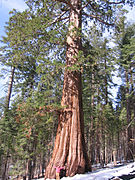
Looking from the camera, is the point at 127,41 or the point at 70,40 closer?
the point at 70,40

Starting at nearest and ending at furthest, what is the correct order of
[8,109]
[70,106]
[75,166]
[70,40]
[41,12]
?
[75,166]
[70,106]
[70,40]
[41,12]
[8,109]

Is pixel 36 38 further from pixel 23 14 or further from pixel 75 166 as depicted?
pixel 75 166

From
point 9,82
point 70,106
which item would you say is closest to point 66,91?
point 70,106

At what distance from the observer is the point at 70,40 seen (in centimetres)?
668

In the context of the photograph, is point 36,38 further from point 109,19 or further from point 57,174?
point 57,174

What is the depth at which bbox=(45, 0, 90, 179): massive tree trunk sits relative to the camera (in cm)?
508

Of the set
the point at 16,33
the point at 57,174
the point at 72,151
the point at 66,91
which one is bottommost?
the point at 57,174

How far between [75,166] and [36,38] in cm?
545

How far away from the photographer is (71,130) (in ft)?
18.1

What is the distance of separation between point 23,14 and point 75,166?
665 centimetres

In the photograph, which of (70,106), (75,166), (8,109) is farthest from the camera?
(8,109)

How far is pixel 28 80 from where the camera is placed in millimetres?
13633

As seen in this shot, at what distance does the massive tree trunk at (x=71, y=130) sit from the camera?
5077 mm

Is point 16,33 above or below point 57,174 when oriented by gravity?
above
